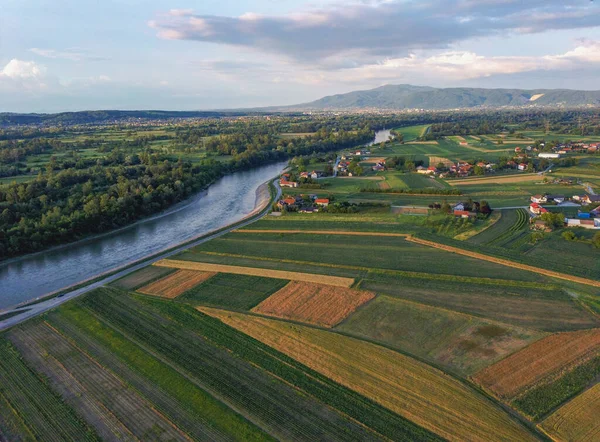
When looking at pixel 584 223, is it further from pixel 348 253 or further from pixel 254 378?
pixel 254 378

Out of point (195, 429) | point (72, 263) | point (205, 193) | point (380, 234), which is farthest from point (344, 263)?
point (205, 193)

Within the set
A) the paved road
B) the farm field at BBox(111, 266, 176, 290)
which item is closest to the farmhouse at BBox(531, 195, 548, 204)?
the paved road

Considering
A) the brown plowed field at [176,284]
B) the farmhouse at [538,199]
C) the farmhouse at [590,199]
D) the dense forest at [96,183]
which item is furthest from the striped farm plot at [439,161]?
the brown plowed field at [176,284]

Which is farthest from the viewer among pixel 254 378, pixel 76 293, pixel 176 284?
pixel 176 284

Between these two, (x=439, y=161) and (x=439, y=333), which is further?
(x=439, y=161)

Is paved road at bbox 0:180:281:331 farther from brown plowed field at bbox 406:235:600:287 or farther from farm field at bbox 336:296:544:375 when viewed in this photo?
brown plowed field at bbox 406:235:600:287

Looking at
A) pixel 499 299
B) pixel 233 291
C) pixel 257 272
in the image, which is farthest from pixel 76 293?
pixel 499 299

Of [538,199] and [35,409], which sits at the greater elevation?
[538,199]

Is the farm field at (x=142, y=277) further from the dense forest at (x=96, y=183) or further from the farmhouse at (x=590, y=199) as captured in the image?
the farmhouse at (x=590, y=199)
